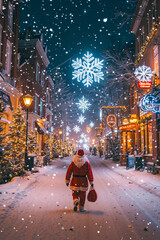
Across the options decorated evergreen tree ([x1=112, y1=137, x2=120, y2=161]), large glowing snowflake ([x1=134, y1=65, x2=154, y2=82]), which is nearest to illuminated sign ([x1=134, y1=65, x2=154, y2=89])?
large glowing snowflake ([x1=134, y1=65, x2=154, y2=82])

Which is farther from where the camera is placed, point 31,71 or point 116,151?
point 31,71

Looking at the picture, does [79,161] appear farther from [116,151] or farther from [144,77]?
[116,151]

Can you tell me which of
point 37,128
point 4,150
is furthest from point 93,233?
point 37,128

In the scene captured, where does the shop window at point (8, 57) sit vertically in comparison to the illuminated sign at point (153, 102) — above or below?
above

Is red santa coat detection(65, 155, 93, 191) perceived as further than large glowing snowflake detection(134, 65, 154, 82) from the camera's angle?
No

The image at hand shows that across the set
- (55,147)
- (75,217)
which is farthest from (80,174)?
(55,147)

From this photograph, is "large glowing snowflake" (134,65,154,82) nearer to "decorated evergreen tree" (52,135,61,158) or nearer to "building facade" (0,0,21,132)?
"building facade" (0,0,21,132)

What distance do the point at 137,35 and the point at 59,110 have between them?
2865 cm

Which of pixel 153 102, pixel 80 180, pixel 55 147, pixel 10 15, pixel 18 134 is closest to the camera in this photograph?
pixel 80 180

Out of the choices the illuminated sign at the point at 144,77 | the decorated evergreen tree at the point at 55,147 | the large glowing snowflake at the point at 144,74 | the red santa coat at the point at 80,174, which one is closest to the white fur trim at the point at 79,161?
the red santa coat at the point at 80,174

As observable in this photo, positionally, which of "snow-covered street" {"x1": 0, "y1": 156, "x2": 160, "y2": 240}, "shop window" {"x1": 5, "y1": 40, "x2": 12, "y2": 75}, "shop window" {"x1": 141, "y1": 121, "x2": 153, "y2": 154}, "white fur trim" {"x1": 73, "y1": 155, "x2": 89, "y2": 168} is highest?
"shop window" {"x1": 5, "y1": 40, "x2": 12, "y2": 75}

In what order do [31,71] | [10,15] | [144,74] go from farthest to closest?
1. [31,71]
2. [10,15]
3. [144,74]

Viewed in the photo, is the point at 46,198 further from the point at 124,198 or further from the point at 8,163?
the point at 8,163

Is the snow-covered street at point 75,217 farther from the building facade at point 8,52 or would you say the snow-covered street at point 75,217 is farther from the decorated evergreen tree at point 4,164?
the building facade at point 8,52
